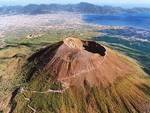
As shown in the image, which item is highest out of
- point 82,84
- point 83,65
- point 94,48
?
point 83,65

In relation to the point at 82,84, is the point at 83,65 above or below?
above

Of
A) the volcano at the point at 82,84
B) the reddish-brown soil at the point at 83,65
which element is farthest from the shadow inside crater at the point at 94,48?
the volcano at the point at 82,84

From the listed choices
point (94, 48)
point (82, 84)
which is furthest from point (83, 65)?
point (94, 48)

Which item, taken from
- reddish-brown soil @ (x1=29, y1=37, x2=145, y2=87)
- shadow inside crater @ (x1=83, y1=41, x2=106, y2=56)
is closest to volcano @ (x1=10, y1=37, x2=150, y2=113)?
reddish-brown soil @ (x1=29, y1=37, x2=145, y2=87)

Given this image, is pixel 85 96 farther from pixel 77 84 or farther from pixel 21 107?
pixel 21 107

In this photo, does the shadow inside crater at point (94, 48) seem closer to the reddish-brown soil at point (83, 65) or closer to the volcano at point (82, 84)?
the reddish-brown soil at point (83, 65)

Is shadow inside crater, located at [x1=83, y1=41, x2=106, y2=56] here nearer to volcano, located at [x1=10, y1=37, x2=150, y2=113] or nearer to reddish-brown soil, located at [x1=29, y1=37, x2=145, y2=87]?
reddish-brown soil, located at [x1=29, y1=37, x2=145, y2=87]

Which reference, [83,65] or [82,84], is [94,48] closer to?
[83,65]

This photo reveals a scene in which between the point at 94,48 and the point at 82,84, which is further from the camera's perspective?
the point at 94,48

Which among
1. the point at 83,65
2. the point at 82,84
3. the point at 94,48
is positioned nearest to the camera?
the point at 82,84
